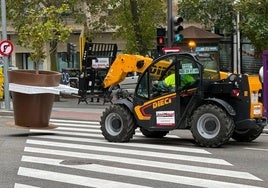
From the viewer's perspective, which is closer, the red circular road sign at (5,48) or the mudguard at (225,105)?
the mudguard at (225,105)

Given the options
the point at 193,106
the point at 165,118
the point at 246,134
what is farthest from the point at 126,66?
the point at 246,134

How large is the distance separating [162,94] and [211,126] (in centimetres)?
145

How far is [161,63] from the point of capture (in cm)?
1319

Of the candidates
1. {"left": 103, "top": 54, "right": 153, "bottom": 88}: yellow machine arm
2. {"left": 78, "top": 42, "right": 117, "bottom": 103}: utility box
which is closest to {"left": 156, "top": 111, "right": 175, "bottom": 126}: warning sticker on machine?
{"left": 103, "top": 54, "right": 153, "bottom": 88}: yellow machine arm

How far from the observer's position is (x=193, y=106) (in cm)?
1234

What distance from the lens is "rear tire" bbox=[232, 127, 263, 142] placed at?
12.9 meters

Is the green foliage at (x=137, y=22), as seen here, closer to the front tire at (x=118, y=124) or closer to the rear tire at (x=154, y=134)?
the rear tire at (x=154, y=134)

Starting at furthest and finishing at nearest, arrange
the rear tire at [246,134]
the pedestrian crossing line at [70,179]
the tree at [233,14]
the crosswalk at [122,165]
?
the tree at [233,14], the rear tire at [246,134], the crosswalk at [122,165], the pedestrian crossing line at [70,179]

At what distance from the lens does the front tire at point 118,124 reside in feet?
42.5

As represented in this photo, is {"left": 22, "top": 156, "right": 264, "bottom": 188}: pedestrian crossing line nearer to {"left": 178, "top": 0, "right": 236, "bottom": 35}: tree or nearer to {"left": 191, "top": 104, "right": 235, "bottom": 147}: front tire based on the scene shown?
{"left": 191, "top": 104, "right": 235, "bottom": 147}: front tire

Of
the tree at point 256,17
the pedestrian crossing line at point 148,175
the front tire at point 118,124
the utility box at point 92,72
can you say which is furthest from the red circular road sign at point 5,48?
the pedestrian crossing line at point 148,175

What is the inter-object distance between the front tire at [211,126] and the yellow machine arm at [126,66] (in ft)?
7.57

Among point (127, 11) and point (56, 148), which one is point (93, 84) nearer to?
point (127, 11)

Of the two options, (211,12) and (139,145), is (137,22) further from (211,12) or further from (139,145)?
(139,145)
